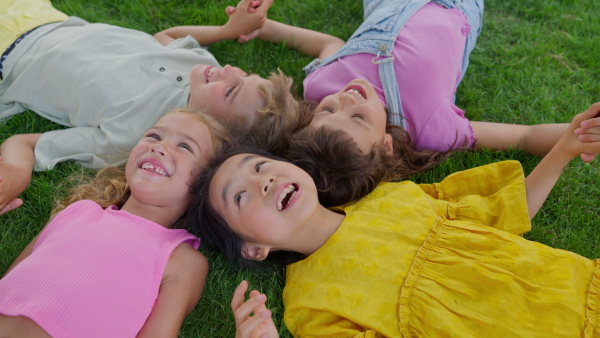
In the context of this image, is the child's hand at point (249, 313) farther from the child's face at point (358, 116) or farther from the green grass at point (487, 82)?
the child's face at point (358, 116)

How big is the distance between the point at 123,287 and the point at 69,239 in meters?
0.30

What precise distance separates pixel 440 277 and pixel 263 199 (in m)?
0.74

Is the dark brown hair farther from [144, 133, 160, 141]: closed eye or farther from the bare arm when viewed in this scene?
the bare arm

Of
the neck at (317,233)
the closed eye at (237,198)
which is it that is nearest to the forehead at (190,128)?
the closed eye at (237,198)

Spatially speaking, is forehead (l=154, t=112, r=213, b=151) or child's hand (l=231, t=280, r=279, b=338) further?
forehead (l=154, t=112, r=213, b=151)

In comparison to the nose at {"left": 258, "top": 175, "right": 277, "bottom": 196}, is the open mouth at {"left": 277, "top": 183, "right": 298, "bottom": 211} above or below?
below

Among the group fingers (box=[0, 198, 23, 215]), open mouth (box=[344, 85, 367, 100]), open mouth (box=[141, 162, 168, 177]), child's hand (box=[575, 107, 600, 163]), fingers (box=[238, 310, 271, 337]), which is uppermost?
child's hand (box=[575, 107, 600, 163])

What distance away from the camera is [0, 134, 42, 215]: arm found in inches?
88.2

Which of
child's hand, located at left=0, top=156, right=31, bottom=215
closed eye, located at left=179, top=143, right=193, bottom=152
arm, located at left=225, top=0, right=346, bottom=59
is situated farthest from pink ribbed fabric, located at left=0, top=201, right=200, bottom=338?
arm, located at left=225, top=0, right=346, bottom=59

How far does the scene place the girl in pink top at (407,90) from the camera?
254 cm

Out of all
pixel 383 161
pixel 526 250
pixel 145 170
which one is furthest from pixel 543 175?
pixel 145 170

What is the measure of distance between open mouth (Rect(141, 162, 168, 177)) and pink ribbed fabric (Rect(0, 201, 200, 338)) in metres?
0.21

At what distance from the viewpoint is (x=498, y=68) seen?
328 cm

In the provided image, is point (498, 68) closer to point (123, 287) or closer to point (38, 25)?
point (123, 287)
